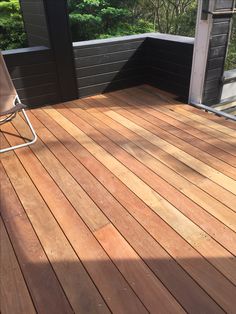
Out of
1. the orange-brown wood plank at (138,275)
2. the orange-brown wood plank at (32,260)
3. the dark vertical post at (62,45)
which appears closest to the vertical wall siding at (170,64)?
the dark vertical post at (62,45)

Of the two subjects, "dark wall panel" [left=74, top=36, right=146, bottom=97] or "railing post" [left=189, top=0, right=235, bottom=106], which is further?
"dark wall panel" [left=74, top=36, right=146, bottom=97]

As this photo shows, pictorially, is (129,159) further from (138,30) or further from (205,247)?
(138,30)

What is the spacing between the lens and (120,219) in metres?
1.68

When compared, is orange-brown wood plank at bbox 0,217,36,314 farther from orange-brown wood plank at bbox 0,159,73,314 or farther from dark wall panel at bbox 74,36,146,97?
dark wall panel at bbox 74,36,146,97

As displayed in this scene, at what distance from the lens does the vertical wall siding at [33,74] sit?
302 cm

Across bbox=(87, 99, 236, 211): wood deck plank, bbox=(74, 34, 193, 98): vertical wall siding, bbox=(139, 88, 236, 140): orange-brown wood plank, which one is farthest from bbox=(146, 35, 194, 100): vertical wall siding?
bbox=(87, 99, 236, 211): wood deck plank

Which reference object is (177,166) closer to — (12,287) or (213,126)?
(213,126)

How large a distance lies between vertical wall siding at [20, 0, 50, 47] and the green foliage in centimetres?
272

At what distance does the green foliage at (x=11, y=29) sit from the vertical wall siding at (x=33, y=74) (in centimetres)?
344

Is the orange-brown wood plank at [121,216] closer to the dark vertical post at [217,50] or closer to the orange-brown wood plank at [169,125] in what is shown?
the orange-brown wood plank at [169,125]

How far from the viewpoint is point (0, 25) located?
20.0 ft

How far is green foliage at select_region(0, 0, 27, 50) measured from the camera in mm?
6129

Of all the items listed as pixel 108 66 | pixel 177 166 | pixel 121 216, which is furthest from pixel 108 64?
pixel 121 216

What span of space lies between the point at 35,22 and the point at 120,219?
274 centimetres
